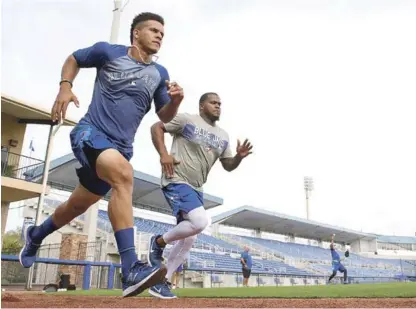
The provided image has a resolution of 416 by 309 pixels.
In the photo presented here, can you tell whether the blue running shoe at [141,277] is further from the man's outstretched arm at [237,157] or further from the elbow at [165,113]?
the man's outstretched arm at [237,157]

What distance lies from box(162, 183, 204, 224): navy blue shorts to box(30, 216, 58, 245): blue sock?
4.32 feet

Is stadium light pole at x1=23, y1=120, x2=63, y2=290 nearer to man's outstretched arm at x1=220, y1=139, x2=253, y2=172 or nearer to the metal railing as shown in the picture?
the metal railing

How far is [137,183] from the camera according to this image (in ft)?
77.5

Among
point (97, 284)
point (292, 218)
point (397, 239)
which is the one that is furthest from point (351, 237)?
point (97, 284)

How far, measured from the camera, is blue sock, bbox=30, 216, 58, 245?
3720mm

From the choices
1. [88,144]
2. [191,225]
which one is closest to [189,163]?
[191,225]

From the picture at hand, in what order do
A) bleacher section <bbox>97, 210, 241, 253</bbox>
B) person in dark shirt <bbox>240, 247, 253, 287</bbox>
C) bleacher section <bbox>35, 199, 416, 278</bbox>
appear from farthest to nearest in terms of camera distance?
bleacher section <bbox>97, 210, 241, 253</bbox>, bleacher section <bbox>35, 199, 416, 278</bbox>, person in dark shirt <bbox>240, 247, 253, 287</bbox>

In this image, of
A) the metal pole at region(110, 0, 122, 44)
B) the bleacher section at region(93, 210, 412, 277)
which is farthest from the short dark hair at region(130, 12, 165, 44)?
the bleacher section at region(93, 210, 412, 277)

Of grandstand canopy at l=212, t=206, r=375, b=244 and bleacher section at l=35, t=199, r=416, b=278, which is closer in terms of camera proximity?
bleacher section at l=35, t=199, r=416, b=278

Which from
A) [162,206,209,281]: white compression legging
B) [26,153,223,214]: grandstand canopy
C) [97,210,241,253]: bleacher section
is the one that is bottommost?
[162,206,209,281]: white compression legging

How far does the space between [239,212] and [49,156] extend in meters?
20.8

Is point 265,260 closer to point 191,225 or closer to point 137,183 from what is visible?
point 137,183

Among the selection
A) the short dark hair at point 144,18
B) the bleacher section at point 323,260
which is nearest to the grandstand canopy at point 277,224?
the bleacher section at point 323,260

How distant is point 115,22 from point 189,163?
9.69 meters
